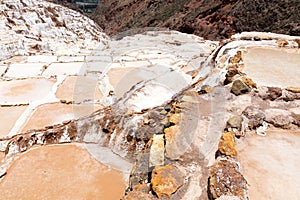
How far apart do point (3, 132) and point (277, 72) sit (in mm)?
9685

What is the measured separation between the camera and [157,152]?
492cm

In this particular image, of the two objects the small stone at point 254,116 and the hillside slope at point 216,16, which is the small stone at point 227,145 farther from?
the hillside slope at point 216,16

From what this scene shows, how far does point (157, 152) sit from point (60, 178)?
316 centimetres

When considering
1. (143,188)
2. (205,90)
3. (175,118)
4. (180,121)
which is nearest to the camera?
(143,188)

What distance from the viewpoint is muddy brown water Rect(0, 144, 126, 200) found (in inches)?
241

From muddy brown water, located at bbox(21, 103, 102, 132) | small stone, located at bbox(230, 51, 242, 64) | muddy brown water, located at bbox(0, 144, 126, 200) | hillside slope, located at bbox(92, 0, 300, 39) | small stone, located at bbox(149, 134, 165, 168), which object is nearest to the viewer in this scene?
small stone, located at bbox(149, 134, 165, 168)

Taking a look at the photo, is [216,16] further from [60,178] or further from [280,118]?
Answer: [60,178]

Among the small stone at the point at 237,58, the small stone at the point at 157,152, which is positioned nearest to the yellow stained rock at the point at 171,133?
the small stone at the point at 157,152

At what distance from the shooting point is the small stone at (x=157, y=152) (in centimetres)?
468

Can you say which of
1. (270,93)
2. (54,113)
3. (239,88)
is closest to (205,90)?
(239,88)

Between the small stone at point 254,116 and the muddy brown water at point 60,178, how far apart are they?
3.51 metres

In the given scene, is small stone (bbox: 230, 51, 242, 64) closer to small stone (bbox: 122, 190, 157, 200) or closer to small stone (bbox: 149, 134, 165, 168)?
small stone (bbox: 149, 134, 165, 168)

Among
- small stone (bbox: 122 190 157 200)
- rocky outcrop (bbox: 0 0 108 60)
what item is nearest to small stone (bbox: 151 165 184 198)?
small stone (bbox: 122 190 157 200)

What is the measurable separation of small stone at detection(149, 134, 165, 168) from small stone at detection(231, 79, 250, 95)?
2437 millimetres
